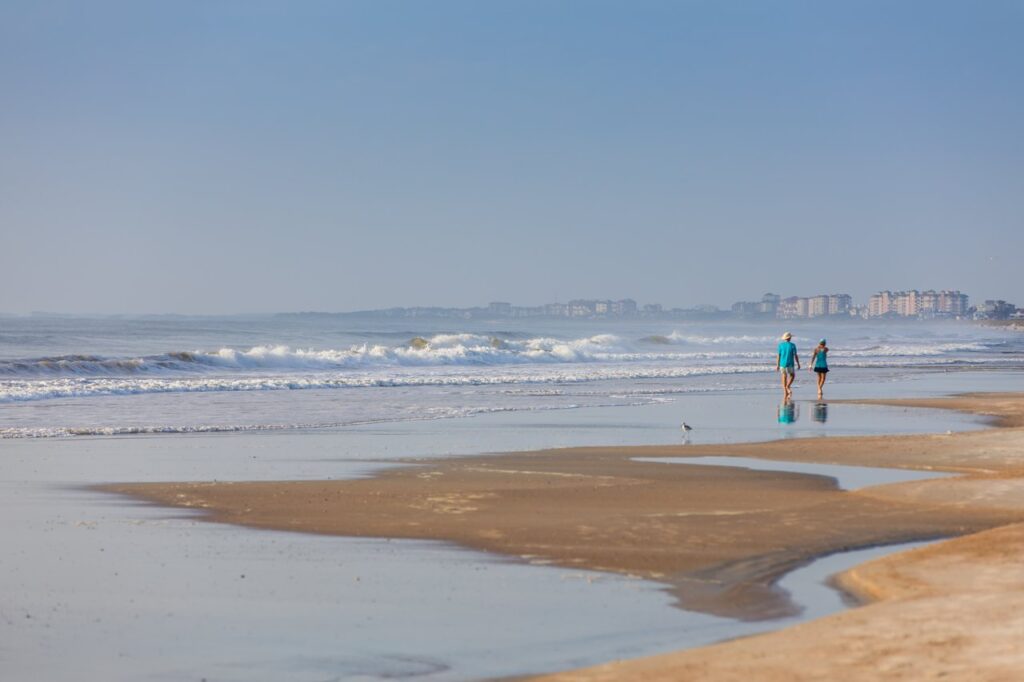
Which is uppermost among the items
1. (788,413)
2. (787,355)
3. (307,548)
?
(787,355)

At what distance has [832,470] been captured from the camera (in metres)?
15.8

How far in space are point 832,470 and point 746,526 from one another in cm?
515

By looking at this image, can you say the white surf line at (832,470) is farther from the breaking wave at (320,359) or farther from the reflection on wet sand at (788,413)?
the breaking wave at (320,359)

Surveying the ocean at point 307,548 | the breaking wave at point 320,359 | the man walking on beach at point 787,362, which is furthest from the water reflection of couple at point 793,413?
the breaking wave at point 320,359

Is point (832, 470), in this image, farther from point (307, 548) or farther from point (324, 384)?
point (324, 384)

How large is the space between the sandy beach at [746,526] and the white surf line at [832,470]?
1.19 feet

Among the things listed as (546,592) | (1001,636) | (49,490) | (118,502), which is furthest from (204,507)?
(1001,636)

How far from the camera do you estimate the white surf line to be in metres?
14.6

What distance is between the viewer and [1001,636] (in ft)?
21.3

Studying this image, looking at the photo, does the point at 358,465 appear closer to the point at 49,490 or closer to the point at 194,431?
the point at 49,490

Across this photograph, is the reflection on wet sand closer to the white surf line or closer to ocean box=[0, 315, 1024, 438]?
ocean box=[0, 315, 1024, 438]

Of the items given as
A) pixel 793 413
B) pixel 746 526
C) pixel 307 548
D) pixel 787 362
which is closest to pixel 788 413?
pixel 793 413

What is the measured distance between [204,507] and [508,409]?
14.9 m

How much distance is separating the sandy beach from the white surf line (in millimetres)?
362
